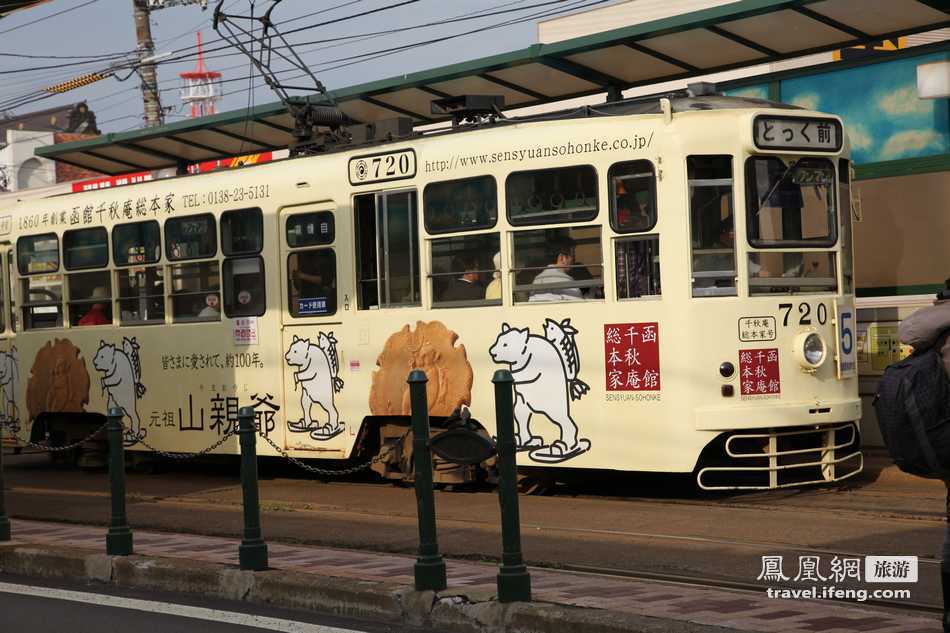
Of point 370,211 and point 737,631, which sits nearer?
point 737,631

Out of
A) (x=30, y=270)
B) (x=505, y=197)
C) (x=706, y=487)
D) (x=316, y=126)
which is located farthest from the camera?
(x=30, y=270)

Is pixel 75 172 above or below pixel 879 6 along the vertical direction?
above

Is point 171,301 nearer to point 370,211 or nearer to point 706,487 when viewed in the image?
point 370,211

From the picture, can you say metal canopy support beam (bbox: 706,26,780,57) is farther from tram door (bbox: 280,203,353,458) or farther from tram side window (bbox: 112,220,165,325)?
tram side window (bbox: 112,220,165,325)

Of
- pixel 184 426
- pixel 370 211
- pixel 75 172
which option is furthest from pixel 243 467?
pixel 75 172

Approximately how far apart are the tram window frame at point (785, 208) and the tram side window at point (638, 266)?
776 millimetres

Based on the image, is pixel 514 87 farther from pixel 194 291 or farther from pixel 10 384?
pixel 10 384

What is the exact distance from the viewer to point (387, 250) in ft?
44.5

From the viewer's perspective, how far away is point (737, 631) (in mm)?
6090

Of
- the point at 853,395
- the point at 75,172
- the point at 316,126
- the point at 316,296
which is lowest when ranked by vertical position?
the point at 853,395

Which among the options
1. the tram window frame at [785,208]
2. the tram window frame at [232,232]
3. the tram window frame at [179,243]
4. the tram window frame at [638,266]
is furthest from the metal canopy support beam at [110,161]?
the tram window frame at [785,208]

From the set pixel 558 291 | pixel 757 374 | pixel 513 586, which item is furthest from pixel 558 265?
pixel 513 586

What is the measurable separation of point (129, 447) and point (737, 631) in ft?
38.3

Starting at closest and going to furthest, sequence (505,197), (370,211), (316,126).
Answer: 1. (505,197)
2. (370,211)
3. (316,126)
